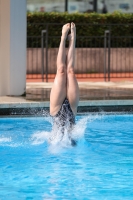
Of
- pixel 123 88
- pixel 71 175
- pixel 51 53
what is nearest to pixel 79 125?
pixel 71 175

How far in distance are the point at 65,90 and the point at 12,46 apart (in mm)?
4311

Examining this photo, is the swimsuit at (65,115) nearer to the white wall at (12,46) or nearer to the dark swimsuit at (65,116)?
the dark swimsuit at (65,116)

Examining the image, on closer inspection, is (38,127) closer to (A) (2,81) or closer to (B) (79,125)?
(B) (79,125)

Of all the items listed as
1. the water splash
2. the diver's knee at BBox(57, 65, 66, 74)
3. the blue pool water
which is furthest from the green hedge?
the diver's knee at BBox(57, 65, 66, 74)

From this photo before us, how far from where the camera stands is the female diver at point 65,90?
8305mm

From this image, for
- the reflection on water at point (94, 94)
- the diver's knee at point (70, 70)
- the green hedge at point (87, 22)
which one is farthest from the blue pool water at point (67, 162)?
the green hedge at point (87, 22)

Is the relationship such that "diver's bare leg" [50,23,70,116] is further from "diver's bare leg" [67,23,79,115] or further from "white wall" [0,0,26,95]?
"white wall" [0,0,26,95]

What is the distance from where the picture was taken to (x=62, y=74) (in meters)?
8.34

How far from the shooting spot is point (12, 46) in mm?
12453

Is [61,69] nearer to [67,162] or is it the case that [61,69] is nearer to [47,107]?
[67,162]

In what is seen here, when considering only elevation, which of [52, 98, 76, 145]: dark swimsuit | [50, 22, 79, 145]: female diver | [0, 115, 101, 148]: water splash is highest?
[50, 22, 79, 145]: female diver

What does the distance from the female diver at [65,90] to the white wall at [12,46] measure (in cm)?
417

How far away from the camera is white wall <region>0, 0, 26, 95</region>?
40.9ft

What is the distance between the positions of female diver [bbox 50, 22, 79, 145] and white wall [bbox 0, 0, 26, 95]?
417cm
